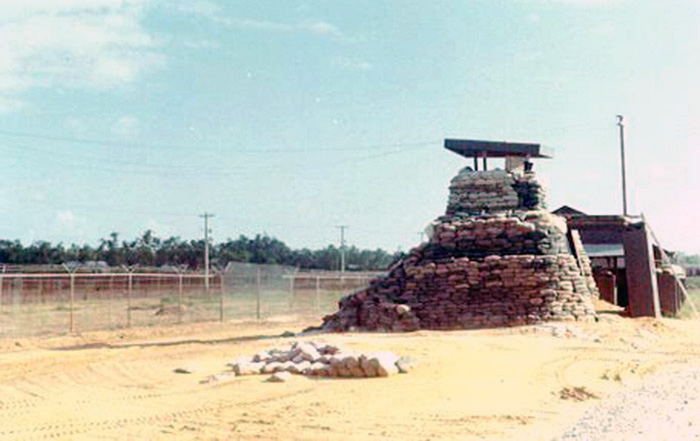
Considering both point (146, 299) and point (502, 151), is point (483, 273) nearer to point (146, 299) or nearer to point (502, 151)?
point (502, 151)

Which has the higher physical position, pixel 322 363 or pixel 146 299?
pixel 146 299

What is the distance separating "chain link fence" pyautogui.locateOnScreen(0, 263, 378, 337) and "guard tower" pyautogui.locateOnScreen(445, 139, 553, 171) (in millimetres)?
10955

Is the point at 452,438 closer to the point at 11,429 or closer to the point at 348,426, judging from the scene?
the point at 348,426

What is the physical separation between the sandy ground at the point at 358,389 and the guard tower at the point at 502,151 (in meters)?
5.36

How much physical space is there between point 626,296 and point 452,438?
16789 millimetres

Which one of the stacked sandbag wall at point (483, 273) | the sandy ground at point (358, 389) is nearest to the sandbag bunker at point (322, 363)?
the sandy ground at point (358, 389)

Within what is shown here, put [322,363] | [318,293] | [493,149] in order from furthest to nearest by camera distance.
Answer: [318,293]
[493,149]
[322,363]

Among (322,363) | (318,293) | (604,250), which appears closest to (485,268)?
(322,363)

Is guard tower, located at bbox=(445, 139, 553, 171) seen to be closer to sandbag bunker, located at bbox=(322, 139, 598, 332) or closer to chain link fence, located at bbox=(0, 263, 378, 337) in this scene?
sandbag bunker, located at bbox=(322, 139, 598, 332)

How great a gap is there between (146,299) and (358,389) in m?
21.7

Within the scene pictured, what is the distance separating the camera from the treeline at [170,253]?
69.1 metres

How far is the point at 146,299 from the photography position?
31.8 metres

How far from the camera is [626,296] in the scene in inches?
940

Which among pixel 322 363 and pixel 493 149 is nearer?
pixel 322 363
